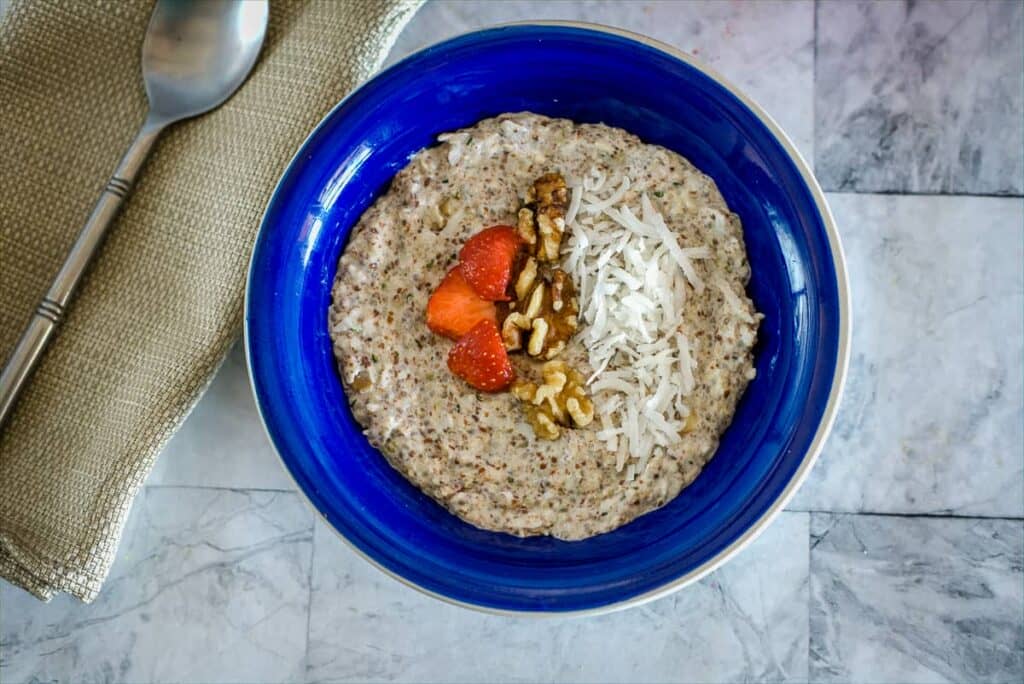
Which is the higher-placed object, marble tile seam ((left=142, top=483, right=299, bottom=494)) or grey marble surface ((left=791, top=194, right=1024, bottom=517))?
grey marble surface ((left=791, top=194, right=1024, bottom=517))

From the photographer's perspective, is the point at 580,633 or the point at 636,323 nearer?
the point at 636,323

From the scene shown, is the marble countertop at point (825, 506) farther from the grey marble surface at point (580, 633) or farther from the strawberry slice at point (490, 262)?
the strawberry slice at point (490, 262)

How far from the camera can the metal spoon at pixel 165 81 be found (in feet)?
5.81

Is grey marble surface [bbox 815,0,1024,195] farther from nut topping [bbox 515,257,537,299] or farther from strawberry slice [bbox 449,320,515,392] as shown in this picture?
strawberry slice [bbox 449,320,515,392]

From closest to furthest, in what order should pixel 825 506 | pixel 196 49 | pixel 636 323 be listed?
pixel 636 323 < pixel 196 49 < pixel 825 506

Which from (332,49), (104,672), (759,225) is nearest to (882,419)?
(759,225)

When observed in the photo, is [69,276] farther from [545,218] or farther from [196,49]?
[545,218]

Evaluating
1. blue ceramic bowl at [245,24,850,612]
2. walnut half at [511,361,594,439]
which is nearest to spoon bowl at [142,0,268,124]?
blue ceramic bowl at [245,24,850,612]

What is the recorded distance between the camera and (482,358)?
1611mm

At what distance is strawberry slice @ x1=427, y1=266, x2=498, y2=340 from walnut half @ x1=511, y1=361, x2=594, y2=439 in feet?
0.47

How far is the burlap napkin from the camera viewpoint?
5.84 feet

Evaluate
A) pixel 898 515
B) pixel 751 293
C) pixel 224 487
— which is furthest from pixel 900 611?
pixel 224 487

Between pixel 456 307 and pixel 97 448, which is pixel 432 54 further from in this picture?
pixel 97 448

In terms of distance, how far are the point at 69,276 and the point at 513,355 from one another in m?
0.87
